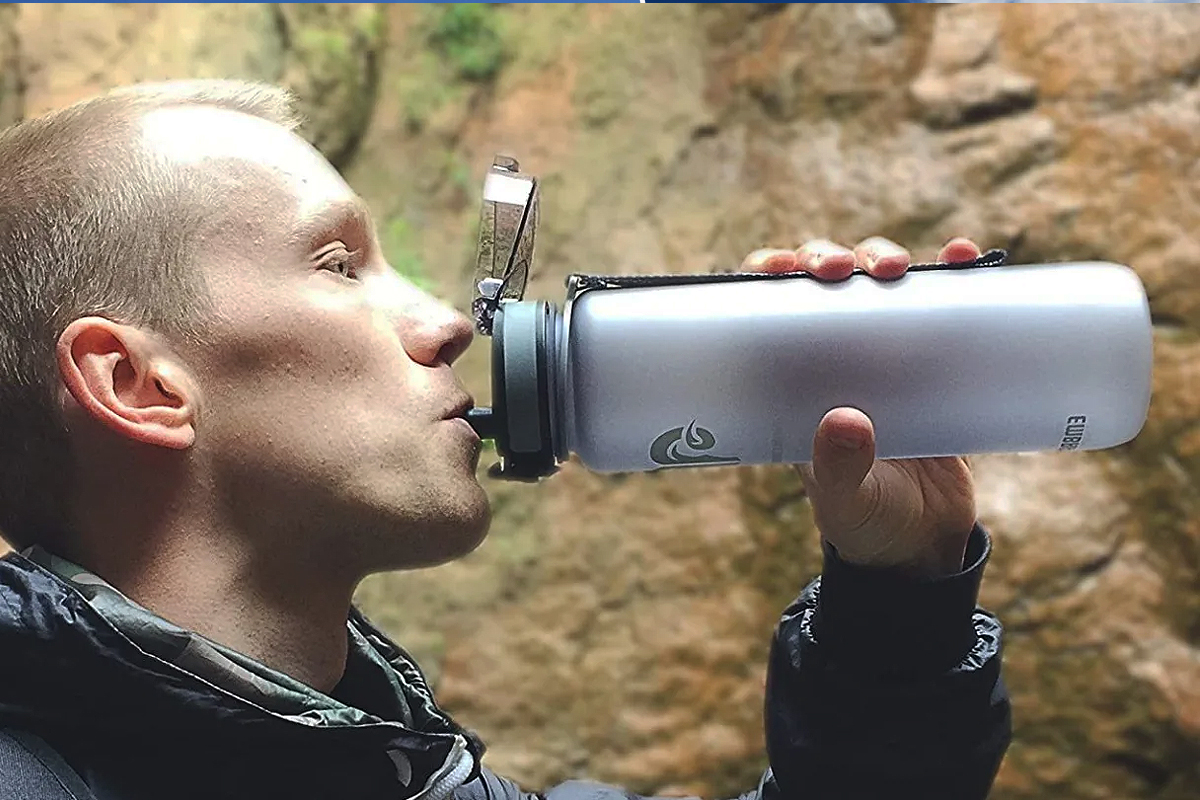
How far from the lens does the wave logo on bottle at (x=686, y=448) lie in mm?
871

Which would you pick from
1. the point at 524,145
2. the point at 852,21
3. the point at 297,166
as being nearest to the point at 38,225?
the point at 297,166

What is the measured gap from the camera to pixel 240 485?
34.9 inches

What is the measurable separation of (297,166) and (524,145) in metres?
1.33

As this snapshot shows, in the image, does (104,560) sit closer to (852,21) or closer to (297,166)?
(297,166)

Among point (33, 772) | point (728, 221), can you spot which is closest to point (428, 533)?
point (33, 772)

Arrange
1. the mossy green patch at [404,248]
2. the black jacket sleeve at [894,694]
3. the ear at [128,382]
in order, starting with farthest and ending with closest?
the mossy green patch at [404,248], the black jacket sleeve at [894,694], the ear at [128,382]

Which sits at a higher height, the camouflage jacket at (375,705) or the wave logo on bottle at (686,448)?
the wave logo on bottle at (686,448)

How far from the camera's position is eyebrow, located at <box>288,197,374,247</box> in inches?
36.4

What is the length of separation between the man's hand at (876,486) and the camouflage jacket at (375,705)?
0.09 ft

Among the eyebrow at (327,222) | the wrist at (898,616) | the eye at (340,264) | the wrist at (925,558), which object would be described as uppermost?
the eyebrow at (327,222)

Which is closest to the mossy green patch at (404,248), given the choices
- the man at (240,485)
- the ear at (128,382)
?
the man at (240,485)

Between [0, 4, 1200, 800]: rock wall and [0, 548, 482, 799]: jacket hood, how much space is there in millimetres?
1202

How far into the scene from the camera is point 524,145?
225cm

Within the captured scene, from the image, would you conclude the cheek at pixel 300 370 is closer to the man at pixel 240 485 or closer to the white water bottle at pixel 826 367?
the man at pixel 240 485
